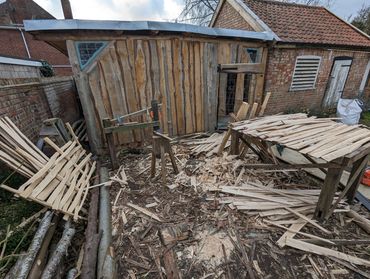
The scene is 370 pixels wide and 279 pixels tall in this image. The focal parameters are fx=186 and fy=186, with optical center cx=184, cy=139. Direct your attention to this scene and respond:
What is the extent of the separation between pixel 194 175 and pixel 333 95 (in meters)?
8.48

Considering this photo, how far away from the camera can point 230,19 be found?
8.30 meters

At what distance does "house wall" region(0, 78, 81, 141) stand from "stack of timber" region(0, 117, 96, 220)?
46cm

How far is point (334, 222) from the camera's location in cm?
Result: 292

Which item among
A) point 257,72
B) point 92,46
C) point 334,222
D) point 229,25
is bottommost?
point 334,222

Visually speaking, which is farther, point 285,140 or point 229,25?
point 229,25

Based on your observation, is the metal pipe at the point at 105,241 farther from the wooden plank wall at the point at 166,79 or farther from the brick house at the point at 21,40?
the brick house at the point at 21,40

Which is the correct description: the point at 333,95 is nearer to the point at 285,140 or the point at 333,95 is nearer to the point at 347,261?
the point at 285,140

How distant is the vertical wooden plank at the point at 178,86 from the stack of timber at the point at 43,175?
123 inches

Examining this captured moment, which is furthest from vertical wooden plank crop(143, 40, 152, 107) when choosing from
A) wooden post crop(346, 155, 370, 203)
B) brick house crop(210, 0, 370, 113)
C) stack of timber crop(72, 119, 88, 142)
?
wooden post crop(346, 155, 370, 203)

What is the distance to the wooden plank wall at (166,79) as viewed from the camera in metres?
4.52

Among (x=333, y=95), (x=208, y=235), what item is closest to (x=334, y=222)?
(x=208, y=235)

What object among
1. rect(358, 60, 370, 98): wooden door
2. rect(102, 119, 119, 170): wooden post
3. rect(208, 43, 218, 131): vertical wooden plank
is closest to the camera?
rect(102, 119, 119, 170): wooden post

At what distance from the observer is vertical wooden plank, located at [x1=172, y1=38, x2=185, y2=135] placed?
5.00 m

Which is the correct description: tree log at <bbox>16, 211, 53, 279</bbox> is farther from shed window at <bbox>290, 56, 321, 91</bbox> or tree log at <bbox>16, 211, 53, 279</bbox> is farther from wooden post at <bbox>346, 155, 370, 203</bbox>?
shed window at <bbox>290, 56, 321, 91</bbox>
